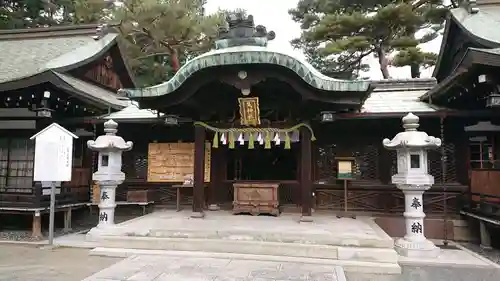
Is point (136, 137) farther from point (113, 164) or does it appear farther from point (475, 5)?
point (475, 5)

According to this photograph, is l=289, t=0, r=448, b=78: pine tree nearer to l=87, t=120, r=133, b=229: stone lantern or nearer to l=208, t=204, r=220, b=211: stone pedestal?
l=208, t=204, r=220, b=211: stone pedestal

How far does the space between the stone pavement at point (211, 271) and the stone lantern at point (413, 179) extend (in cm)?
234

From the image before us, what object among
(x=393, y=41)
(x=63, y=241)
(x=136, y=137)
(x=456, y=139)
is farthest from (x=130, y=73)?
(x=393, y=41)

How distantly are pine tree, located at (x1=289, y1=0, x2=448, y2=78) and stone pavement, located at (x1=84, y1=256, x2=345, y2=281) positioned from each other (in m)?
14.8

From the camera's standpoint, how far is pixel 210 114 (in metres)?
9.94

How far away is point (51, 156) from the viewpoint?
26.2ft

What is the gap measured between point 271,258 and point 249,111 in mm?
3923

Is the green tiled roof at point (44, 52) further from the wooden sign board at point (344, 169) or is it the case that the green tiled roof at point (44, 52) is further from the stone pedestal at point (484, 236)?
the stone pedestal at point (484, 236)

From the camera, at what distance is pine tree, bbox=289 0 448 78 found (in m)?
18.6

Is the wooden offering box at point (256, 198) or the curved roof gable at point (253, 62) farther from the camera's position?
the wooden offering box at point (256, 198)

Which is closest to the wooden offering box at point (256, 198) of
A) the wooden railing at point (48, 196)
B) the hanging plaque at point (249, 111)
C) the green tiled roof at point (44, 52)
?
the hanging plaque at point (249, 111)

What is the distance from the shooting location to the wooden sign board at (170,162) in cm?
1108

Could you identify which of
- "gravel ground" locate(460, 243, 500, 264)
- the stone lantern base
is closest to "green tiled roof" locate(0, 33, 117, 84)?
the stone lantern base

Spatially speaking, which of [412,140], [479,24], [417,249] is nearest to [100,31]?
[412,140]
